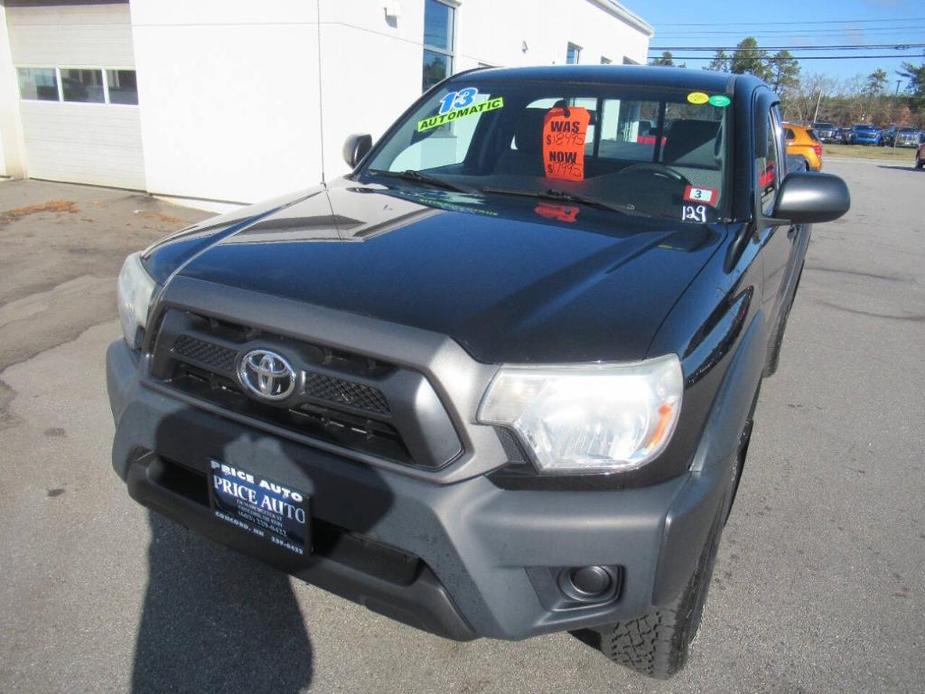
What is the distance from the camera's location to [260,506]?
1.89m

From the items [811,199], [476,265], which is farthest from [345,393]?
[811,199]

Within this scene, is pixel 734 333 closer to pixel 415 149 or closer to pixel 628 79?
pixel 628 79

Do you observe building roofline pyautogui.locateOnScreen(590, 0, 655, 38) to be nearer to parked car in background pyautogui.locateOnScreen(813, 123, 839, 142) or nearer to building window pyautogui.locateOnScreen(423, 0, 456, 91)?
building window pyautogui.locateOnScreen(423, 0, 456, 91)

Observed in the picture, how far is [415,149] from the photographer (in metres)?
3.48

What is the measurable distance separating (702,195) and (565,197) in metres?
0.50

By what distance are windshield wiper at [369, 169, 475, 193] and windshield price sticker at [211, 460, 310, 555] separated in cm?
150

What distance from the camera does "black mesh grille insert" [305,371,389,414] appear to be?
5.61 ft

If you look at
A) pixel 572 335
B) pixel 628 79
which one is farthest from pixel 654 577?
pixel 628 79

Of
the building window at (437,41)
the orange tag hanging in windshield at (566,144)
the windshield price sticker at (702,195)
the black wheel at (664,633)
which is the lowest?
the black wheel at (664,633)

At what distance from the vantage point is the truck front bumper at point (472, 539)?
5.30ft

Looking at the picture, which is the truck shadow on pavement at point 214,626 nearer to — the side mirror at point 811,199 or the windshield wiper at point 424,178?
the windshield wiper at point 424,178

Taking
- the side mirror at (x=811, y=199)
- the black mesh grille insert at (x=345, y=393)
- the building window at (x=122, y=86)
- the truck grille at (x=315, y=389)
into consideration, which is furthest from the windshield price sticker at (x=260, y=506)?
the building window at (x=122, y=86)

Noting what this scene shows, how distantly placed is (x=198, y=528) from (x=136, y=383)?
1.51ft

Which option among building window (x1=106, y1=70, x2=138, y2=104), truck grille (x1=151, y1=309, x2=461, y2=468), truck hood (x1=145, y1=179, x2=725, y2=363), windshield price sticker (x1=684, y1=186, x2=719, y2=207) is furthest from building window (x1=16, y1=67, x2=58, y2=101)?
windshield price sticker (x1=684, y1=186, x2=719, y2=207)
